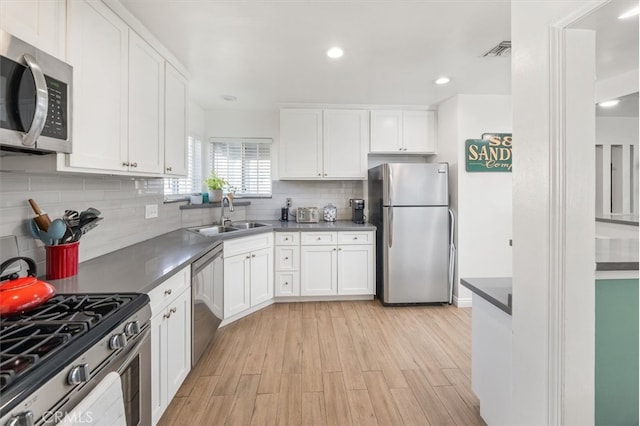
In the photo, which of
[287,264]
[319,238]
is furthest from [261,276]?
[319,238]

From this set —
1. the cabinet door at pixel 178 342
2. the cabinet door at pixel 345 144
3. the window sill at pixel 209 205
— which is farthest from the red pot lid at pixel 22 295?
the cabinet door at pixel 345 144

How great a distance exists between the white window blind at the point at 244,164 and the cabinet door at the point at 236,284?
1.32 m

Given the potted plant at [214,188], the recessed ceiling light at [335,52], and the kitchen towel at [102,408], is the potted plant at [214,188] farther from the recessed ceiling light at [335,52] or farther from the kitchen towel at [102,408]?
the kitchen towel at [102,408]

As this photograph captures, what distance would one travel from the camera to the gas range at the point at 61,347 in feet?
2.33

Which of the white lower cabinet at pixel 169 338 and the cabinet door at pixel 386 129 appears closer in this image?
the white lower cabinet at pixel 169 338

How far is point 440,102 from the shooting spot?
3.61 meters

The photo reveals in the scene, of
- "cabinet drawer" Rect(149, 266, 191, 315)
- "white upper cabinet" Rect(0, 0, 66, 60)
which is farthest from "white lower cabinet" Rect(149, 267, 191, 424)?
"white upper cabinet" Rect(0, 0, 66, 60)

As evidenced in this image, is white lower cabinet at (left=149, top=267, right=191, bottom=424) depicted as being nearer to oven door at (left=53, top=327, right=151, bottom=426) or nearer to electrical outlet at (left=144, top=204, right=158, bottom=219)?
oven door at (left=53, top=327, right=151, bottom=426)

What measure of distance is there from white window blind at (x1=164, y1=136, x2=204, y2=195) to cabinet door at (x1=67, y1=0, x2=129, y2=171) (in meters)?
1.50

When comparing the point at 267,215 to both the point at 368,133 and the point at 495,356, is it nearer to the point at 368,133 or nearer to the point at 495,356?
the point at 368,133

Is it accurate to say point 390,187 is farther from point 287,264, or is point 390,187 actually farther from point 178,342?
point 178,342

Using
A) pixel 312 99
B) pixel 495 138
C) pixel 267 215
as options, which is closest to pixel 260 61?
pixel 312 99

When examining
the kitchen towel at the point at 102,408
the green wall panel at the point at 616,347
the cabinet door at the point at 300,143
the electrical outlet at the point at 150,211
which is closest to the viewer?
the kitchen towel at the point at 102,408

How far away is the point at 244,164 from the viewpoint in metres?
4.05
